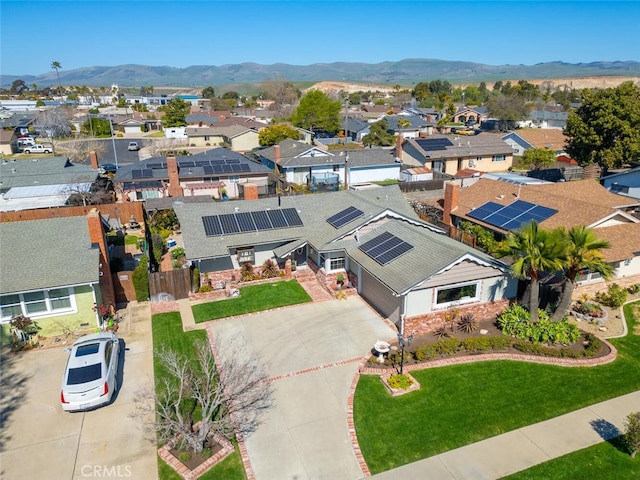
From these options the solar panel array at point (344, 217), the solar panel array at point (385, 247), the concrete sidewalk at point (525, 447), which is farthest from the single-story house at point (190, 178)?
the concrete sidewalk at point (525, 447)

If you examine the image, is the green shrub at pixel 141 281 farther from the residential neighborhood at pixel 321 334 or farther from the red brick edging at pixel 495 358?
the red brick edging at pixel 495 358

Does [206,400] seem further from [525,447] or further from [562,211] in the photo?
[562,211]

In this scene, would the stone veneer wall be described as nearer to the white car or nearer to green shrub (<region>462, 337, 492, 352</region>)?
green shrub (<region>462, 337, 492, 352</region>)

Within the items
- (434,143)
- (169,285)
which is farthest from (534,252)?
(434,143)

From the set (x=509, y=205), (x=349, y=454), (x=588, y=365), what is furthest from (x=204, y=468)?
(x=509, y=205)

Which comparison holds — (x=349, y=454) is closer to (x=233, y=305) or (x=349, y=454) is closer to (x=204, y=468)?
(x=204, y=468)

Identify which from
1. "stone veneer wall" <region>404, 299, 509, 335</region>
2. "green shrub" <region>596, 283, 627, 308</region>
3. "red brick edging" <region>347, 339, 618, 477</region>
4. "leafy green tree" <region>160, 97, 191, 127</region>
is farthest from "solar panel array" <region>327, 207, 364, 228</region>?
"leafy green tree" <region>160, 97, 191, 127</region>
